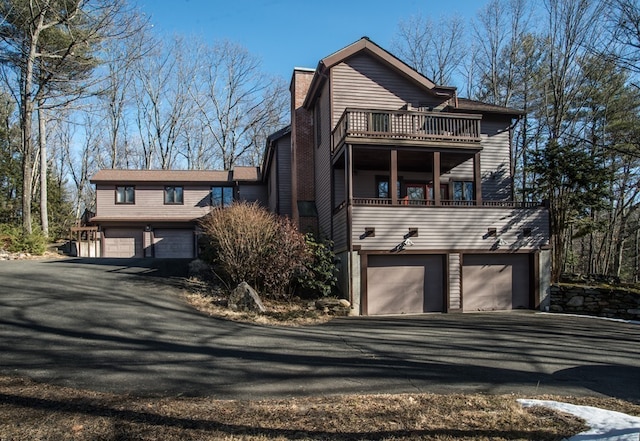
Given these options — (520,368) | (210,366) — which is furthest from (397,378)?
(210,366)

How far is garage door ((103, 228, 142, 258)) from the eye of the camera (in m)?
26.4

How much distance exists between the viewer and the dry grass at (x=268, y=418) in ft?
13.4

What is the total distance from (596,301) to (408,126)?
8541 mm

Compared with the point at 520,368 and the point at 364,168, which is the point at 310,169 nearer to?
the point at 364,168

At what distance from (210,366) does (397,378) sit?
2.60m

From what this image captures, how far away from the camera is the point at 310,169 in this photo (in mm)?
18891

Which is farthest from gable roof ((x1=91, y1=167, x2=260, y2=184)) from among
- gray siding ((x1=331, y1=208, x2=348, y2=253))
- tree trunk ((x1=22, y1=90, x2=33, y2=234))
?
gray siding ((x1=331, y1=208, x2=348, y2=253))

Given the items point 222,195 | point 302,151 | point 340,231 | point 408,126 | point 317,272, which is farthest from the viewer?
point 222,195

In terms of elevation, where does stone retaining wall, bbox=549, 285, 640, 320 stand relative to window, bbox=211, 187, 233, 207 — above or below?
below

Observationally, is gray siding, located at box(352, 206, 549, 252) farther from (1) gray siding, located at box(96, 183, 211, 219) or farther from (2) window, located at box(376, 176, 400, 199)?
(1) gray siding, located at box(96, 183, 211, 219)

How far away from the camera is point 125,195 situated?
26453 millimetres

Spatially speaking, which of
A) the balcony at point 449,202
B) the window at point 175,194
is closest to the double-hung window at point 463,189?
the balcony at point 449,202

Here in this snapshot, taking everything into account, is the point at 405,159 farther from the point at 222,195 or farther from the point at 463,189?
the point at 222,195

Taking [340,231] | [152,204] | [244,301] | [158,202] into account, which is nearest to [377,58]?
[340,231]
